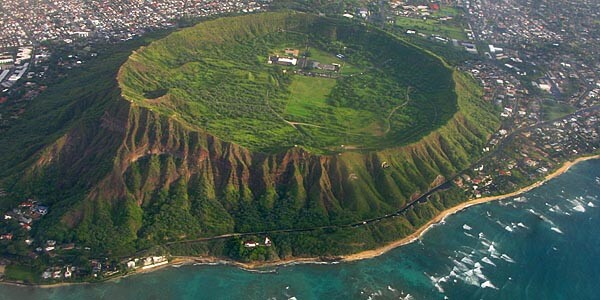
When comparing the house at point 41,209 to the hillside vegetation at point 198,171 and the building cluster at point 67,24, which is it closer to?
the hillside vegetation at point 198,171

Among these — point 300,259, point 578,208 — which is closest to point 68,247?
point 300,259

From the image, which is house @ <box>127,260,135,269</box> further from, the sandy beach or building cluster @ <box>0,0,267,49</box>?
building cluster @ <box>0,0,267,49</box>

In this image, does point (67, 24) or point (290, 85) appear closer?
point (290, 85)

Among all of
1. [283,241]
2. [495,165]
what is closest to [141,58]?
[283,241]

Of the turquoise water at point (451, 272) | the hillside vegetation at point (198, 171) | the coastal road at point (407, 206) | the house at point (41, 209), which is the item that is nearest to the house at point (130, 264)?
the turquoise water at point (451, 272)

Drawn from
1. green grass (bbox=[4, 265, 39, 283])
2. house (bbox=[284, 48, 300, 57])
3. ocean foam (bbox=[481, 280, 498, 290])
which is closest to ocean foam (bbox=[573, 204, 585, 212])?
ocean foam (bbox=[481, 280, 498, 290])

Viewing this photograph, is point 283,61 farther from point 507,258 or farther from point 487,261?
point 507,258
